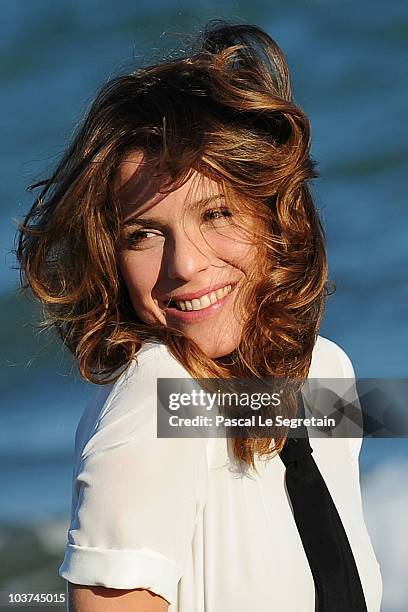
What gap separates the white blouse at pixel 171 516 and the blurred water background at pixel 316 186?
0.83 metres

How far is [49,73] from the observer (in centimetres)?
673

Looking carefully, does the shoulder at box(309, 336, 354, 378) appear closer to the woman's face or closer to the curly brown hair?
the curly brown hair

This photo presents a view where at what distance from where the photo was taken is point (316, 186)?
544 centimetres

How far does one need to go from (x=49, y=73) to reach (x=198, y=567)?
5.64 meters

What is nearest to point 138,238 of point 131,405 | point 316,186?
point 131,405

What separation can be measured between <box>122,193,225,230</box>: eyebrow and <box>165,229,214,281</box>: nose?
0.09ft

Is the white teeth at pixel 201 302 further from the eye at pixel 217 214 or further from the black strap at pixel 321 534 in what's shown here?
the black strap at pixel 321 534

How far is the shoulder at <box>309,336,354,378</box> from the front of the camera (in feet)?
5.98

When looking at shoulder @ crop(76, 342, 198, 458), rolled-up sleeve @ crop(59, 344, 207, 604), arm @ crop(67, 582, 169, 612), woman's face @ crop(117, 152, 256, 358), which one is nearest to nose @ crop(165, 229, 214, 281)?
woman's face @ crop(117, 152, 256, 358)

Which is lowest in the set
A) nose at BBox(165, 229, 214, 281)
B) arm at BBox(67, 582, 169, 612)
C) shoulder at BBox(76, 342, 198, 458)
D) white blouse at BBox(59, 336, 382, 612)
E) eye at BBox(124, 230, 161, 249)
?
arm at BBox(67, 582, 169, 612)

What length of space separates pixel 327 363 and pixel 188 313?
1.10 feet

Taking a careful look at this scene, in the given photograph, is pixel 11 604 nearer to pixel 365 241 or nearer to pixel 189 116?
pixel 189 116

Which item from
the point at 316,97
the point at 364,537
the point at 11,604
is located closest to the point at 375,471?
the point at 11,604

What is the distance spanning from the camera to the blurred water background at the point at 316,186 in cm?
372
